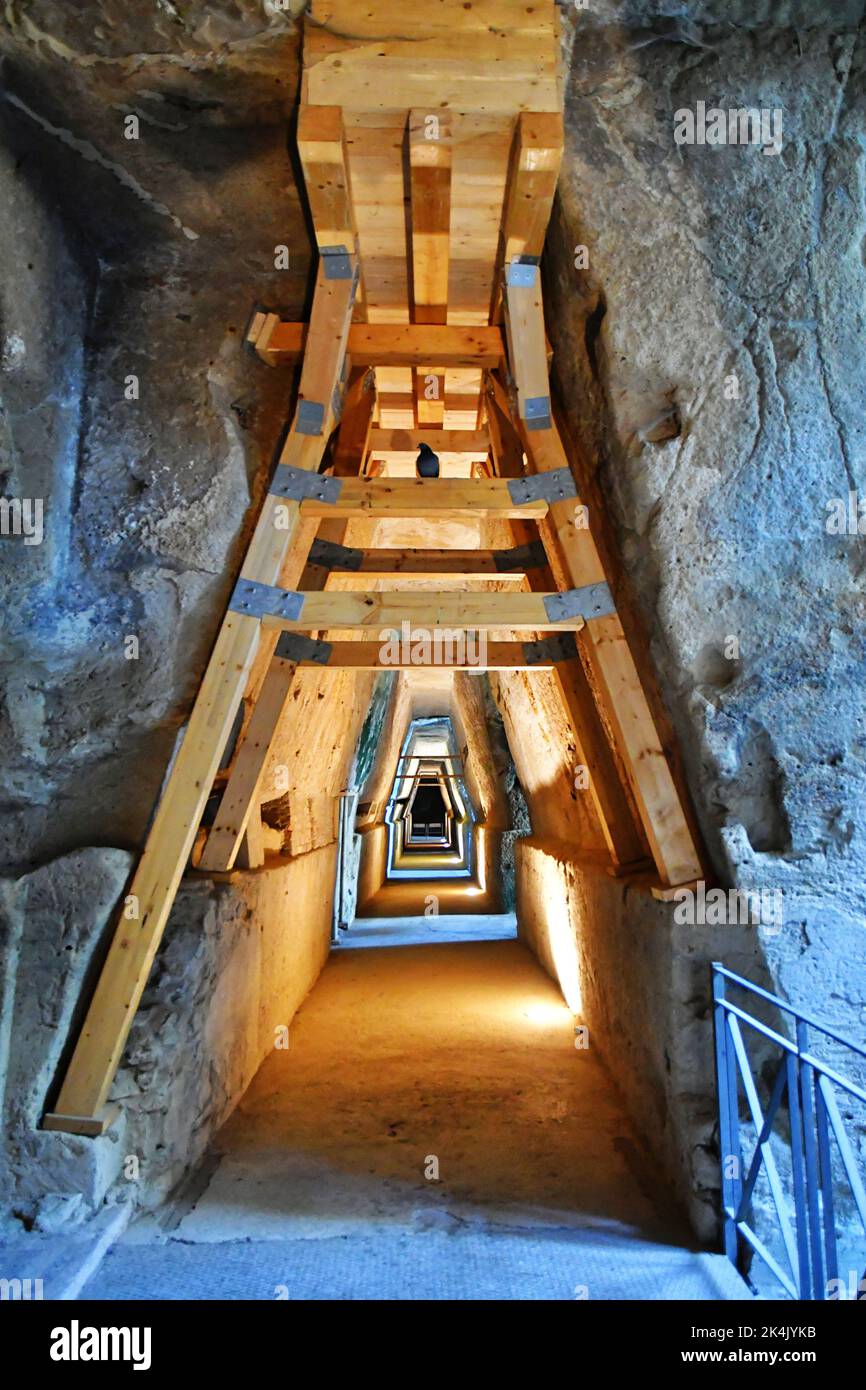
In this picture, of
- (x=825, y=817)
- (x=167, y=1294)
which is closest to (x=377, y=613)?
(x=825, y=817)

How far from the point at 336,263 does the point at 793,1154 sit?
4443 millimetres

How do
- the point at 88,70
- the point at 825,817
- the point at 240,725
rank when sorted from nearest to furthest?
the point at 825,817, the point at 88,70, the point at 240,725

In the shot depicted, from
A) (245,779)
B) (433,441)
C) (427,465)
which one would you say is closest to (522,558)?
(427,465)

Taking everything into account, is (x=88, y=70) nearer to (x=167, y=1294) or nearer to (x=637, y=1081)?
(x=167, y=1294)

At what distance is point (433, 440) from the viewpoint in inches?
234

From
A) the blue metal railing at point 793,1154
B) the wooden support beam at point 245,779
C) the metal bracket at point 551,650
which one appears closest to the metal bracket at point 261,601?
the wooden support beam at point 245,779

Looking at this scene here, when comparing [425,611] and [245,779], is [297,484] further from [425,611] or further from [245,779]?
[245,779]

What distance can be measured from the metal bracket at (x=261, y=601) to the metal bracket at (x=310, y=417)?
86cm

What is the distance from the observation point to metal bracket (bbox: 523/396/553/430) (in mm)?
4230

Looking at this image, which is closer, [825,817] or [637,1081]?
[825,817]
